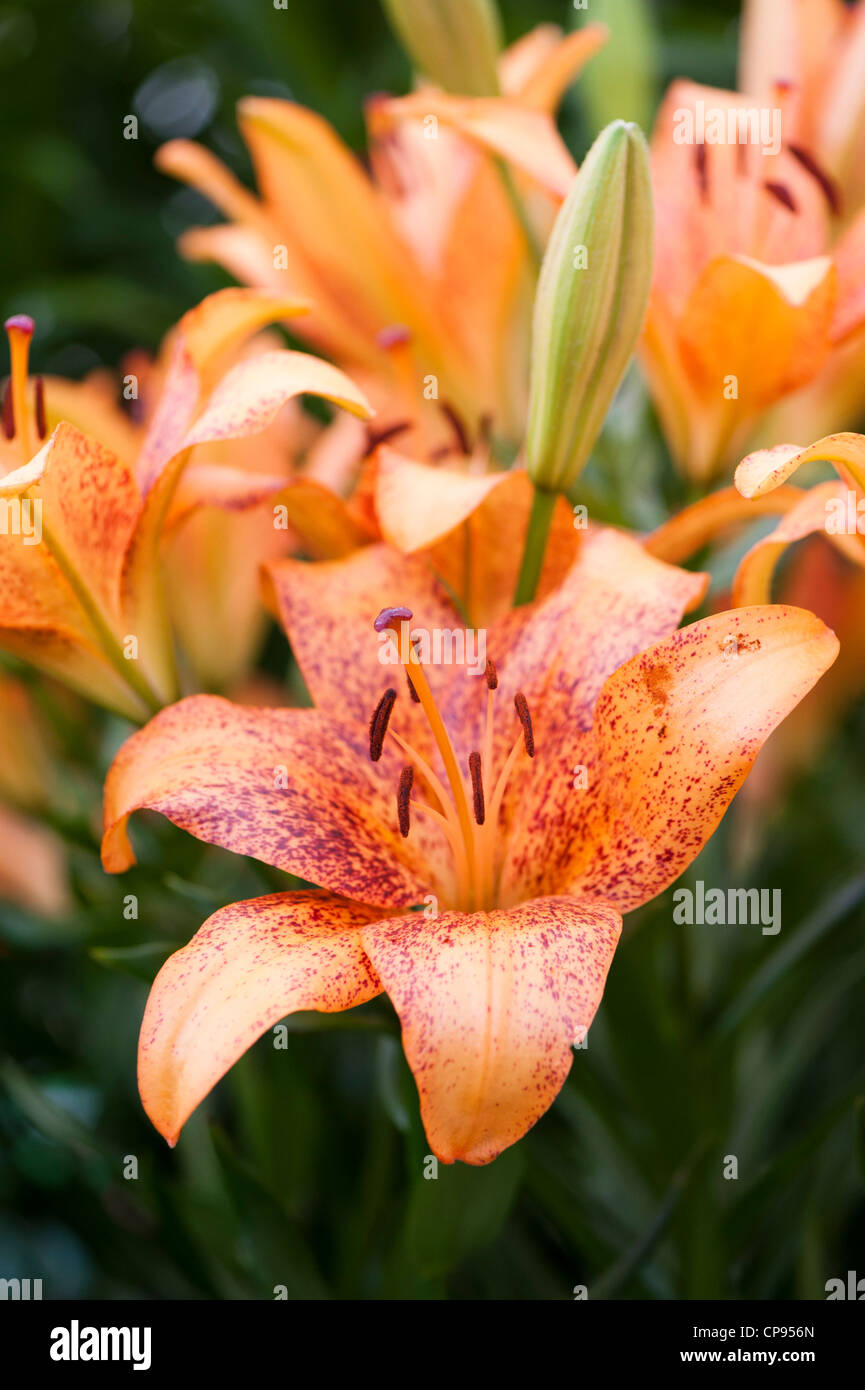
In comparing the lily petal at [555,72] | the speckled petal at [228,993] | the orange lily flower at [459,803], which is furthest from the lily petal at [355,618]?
the lily petal at [555,72]

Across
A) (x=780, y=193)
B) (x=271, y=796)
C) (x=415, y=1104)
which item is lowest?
(x=415, y=1104)

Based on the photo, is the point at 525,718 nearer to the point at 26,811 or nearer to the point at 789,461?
the point at 789,461

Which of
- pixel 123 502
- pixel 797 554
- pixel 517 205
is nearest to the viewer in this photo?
pixel 123 502

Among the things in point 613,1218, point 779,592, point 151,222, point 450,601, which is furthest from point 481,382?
point 151,222

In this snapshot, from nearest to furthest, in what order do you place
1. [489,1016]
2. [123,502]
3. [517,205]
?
[489,1016] < [123,502] < [517,205]

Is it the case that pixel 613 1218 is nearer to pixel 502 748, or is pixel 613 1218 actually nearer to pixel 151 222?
pixel 502 748

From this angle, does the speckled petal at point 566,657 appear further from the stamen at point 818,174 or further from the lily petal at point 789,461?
the stamen at point 818,174

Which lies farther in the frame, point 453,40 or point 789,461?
point 453,40

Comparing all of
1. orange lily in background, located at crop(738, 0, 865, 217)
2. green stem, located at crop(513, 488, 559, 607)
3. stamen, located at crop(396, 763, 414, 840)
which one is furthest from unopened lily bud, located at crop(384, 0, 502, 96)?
stamen, located at crop(396, 763, 414, 840)

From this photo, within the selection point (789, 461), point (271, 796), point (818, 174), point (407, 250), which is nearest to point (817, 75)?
point (818, 174)
